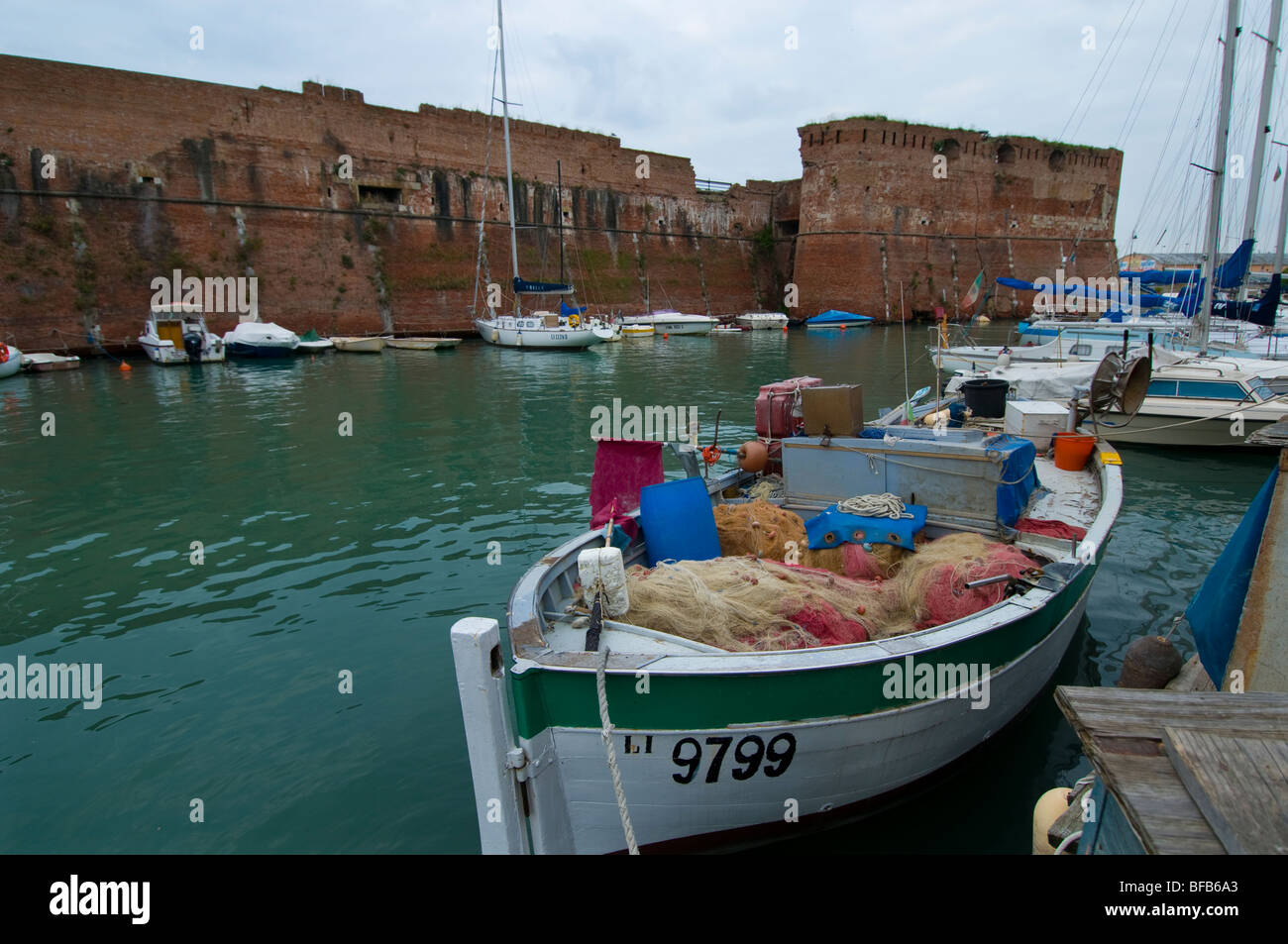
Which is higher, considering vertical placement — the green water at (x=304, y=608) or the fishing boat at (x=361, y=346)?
the fishing boat at (x=361, y=346)

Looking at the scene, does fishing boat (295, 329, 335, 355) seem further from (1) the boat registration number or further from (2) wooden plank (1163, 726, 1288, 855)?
(2) wooden plank (1163, 726, 1288, 855)

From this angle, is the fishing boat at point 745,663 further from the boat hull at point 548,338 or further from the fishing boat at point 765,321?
the fishing boat at point 765,321

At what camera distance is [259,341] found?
29.0m

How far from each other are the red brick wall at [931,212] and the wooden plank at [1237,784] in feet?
161

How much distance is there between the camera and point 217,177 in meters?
32.1

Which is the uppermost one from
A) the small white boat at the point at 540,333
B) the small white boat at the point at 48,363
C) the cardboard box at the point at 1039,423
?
the small white boat at the point at 540,333

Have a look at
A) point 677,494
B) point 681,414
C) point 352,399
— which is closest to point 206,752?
point 677,494

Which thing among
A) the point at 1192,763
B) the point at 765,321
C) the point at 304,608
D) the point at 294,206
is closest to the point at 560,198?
the point at 765,321

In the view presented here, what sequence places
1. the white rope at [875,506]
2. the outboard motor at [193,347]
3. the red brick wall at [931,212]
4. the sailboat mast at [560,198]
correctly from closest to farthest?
the white rope at [875,506] < the outboard motor at [193,347] < the sailboat mast at [560,198] < the red brick wall at [931,212]

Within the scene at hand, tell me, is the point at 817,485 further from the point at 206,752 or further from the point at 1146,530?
the point at 1146,530

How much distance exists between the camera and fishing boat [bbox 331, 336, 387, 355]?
104 feet

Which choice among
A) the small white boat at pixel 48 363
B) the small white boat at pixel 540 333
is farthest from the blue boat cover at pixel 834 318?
the small white boat at pixel 48 363

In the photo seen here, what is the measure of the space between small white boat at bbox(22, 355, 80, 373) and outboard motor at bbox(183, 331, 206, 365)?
137 inches

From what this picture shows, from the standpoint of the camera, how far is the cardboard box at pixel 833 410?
6.57 m
